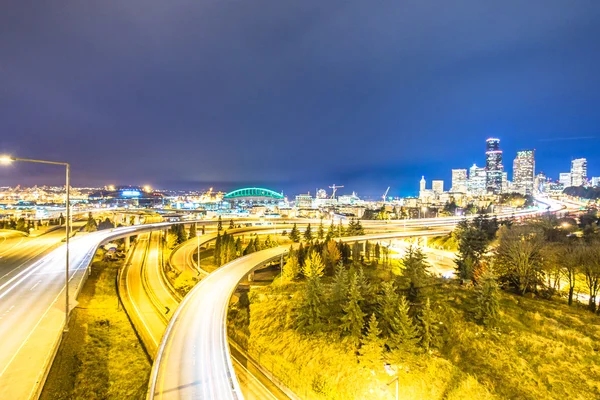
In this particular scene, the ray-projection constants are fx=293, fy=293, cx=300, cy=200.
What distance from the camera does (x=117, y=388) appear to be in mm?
17094

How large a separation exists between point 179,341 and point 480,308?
70.7ft

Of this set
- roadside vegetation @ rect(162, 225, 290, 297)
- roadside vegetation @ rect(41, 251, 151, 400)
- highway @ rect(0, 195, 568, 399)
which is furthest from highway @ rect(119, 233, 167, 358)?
highway @ rect(0, 195, 568, 399)

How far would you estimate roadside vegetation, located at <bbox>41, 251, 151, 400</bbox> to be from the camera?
16391 millimetres

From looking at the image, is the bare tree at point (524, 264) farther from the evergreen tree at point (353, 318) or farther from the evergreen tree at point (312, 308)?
the evergreen tree at point (312, 308)

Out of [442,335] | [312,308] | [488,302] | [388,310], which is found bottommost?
[442,335]

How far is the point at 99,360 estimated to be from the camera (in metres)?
19.1

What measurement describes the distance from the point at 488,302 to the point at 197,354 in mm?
20721

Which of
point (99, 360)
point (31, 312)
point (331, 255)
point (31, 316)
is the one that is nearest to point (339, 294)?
point (331, 255)

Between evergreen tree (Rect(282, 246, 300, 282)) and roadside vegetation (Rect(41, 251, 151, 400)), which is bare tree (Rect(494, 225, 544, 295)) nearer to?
evergreen tree (Rect(282, 246, 300, 282))

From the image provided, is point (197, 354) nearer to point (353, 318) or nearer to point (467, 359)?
point (353, 318)

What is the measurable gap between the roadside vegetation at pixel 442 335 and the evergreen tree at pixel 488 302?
7cm

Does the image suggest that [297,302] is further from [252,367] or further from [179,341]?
[179,341]

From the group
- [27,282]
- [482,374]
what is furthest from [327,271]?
[27,282]

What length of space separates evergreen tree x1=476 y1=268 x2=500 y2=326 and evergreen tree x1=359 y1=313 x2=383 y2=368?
26.5 ft
